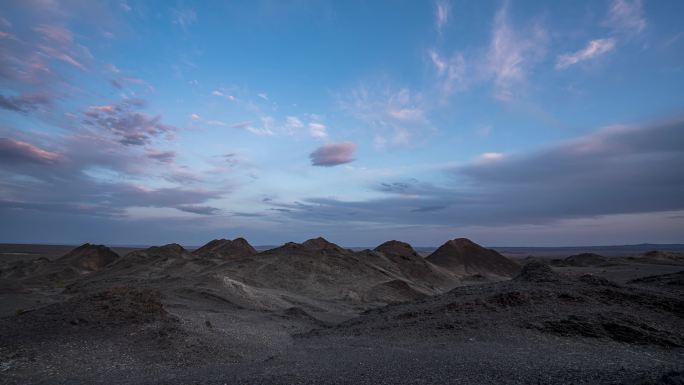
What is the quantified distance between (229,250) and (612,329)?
51.7 meters

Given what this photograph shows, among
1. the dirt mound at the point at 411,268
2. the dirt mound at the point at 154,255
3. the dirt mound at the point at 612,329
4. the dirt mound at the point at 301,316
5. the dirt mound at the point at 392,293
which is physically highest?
the dirt mound at the point at 154,255

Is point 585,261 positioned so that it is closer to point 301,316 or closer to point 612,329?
point 301,316

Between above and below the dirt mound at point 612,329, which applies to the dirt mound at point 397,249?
above

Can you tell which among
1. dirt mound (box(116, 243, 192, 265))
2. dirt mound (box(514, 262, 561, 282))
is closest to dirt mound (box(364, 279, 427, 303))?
dirt mound (box(514, 262, 561, 282))

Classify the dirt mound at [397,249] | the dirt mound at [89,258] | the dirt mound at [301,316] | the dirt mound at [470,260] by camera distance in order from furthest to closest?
the dirt mound at [470,260], the dirt mound at [89,258], the dirt mound at [397,249], the dirt mound at [301,316]

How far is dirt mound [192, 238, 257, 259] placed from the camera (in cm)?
5669

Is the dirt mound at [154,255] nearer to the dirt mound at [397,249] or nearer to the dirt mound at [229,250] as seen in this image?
the dirt mound at [229,250]

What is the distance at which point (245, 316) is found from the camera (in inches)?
810

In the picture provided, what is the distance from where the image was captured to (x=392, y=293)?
104 feet

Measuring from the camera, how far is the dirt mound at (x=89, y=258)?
52281mm

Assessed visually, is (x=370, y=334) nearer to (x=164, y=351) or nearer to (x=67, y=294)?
(x=164, y=351)

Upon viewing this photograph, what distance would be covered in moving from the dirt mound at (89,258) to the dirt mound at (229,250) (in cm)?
1151

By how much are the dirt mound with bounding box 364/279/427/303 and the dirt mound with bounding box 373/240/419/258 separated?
14.5 meters

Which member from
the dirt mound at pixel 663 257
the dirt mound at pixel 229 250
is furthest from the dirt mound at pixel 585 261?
the dirt mound at pixel 229 250
